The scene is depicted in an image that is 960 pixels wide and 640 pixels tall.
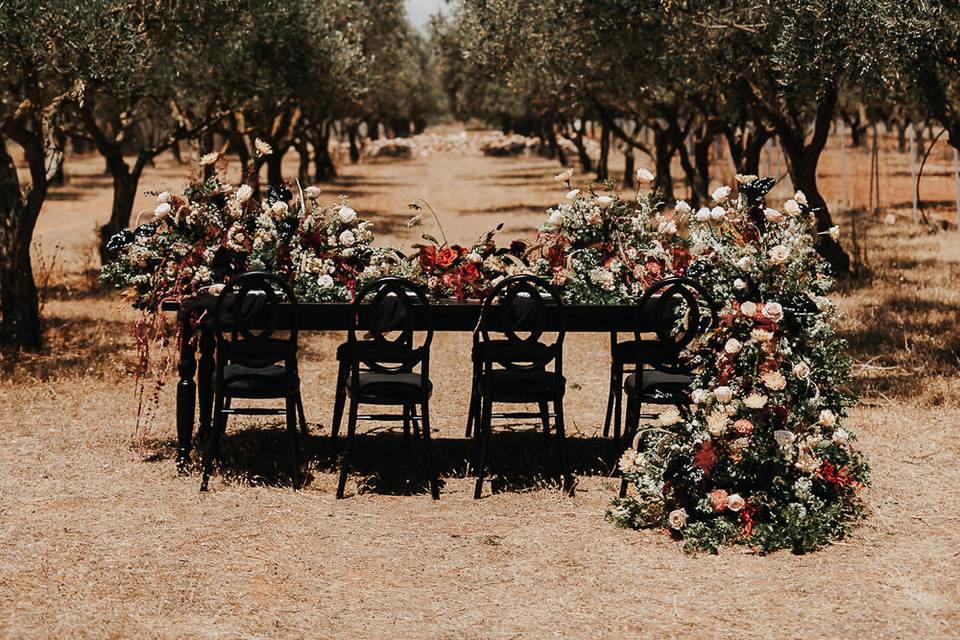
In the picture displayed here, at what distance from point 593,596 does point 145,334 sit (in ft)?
12.4

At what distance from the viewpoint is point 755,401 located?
6.12 metres

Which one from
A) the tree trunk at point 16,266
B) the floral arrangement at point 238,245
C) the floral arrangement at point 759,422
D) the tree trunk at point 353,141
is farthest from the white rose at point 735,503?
the tree trunk at point 353,141

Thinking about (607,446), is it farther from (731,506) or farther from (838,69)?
(838,69)

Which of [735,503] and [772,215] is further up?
[772,215]

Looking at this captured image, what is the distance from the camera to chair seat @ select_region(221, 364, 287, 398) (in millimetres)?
7215

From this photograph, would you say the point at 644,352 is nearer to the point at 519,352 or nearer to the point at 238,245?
the point at 519,352

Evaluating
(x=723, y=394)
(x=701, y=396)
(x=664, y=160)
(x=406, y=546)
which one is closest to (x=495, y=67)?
(x=664, y=160)

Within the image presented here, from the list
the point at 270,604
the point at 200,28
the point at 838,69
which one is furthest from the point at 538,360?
the point at 200,28

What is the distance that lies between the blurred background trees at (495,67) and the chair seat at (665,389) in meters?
2.93

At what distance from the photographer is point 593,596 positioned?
5.45 metres

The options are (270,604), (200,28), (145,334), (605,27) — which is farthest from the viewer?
(605,27)

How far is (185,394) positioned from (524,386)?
85.0 inches

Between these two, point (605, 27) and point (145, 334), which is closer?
point (145, 334)

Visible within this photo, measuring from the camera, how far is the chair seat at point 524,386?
7.12m
